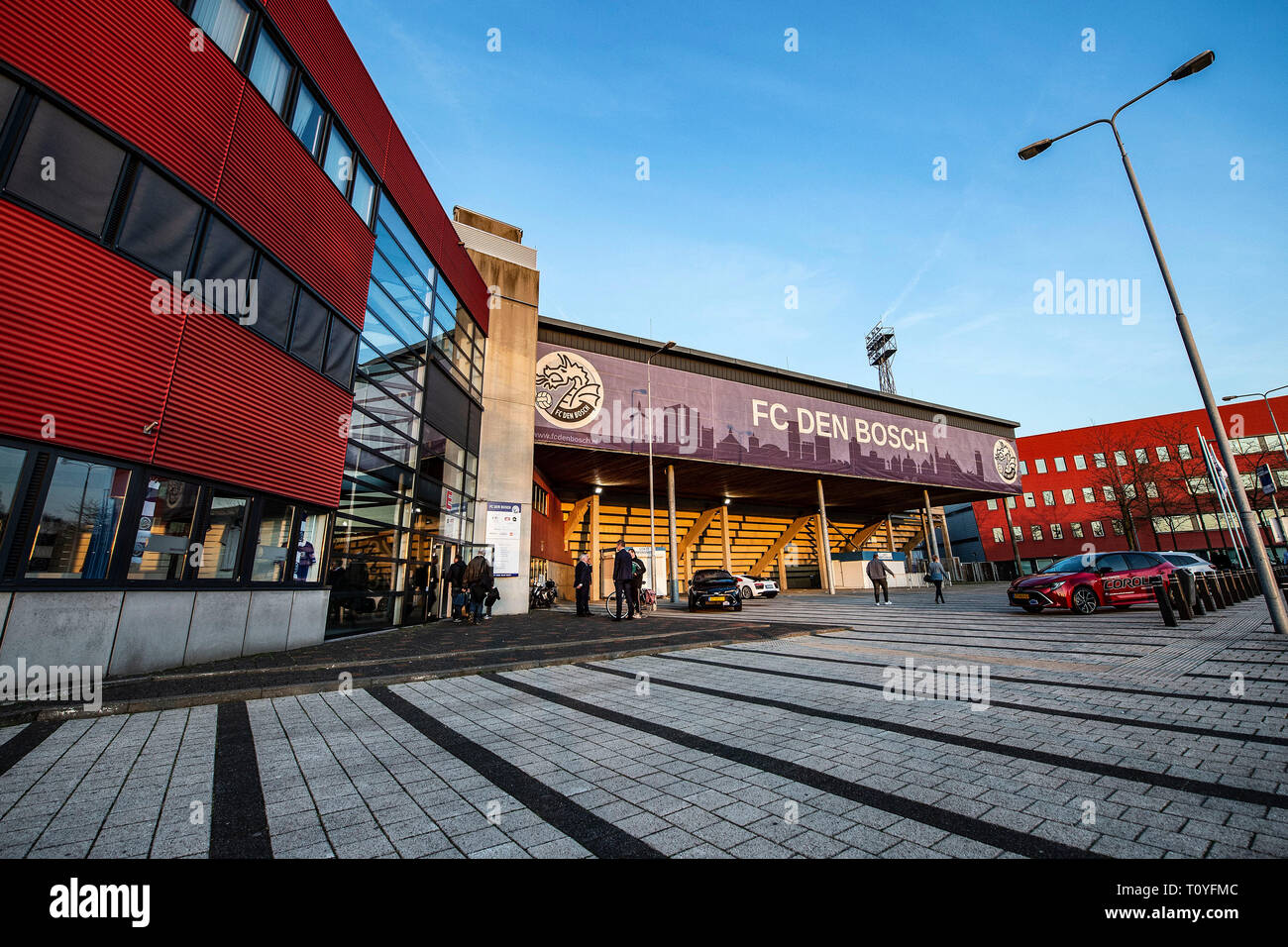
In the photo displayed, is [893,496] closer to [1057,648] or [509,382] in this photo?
[509,382]

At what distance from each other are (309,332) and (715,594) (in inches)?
610

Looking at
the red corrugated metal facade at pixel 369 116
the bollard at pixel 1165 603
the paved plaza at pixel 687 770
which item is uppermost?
the red corrugated metal facade at pixel 369 116

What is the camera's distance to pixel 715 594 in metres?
20.0

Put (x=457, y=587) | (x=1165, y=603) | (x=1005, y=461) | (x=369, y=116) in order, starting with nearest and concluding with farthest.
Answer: (x=1165, y=603)
(x=369, y=116)
(x=457, y=587)
(x=1005, y=461)

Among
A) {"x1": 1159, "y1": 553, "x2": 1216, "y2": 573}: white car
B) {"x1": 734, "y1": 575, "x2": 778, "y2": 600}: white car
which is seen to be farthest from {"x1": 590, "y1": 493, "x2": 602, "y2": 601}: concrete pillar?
{"x1": 1159, "y1": 553, "x2": 1216, "y2": 573}: white car

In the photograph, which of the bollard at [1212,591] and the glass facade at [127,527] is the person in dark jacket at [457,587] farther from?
the bollard at [1212,591]

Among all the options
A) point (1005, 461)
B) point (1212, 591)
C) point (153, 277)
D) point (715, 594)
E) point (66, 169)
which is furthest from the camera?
point (1005, 461)

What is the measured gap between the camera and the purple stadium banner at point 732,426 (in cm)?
2472

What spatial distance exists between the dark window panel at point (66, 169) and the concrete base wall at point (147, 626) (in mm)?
4592

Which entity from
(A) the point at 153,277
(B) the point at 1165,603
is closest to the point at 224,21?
(A) the point at 153,277

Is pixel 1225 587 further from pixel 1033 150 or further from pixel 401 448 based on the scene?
pixel 401 448

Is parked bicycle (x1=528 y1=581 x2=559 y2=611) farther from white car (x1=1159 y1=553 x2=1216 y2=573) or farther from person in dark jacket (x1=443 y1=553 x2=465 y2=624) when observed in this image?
white car (x1=1159 y1=553 x2=1216 y2=573)

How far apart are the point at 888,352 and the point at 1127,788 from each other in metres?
65.4

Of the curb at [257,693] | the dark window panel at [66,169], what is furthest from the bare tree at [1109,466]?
the dark window panel at [66,169]
